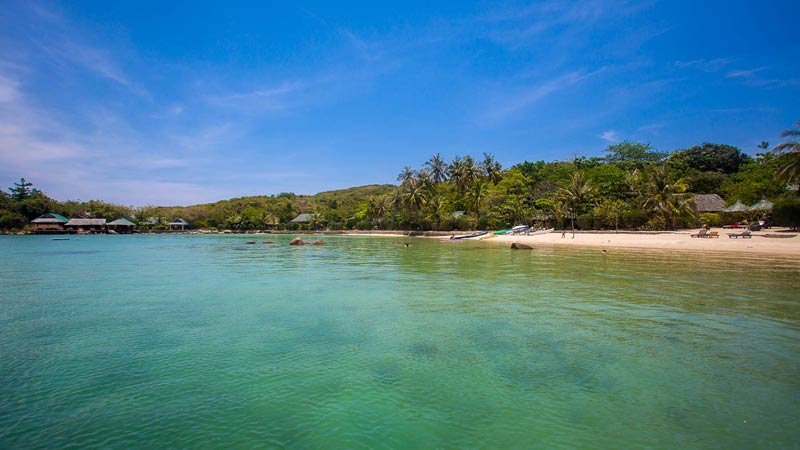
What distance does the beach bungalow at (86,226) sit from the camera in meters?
92.1

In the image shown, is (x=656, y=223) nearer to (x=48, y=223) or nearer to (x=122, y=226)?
(x=122, y=226)

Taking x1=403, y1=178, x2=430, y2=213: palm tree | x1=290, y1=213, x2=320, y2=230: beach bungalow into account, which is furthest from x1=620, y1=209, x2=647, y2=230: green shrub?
x1=290, y1=213, x2=320, y2=230: beach bungalow

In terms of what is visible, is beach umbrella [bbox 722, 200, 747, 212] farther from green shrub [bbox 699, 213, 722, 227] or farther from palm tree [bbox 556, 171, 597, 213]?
palm tree [bbox 556, 171, 597, 213]

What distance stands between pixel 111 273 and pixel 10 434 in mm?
18829

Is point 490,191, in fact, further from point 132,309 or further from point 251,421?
point 251,421

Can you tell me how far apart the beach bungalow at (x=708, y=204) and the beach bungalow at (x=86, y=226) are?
387ft

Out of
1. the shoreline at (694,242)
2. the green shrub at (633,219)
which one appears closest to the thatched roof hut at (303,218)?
the shoreline at (694,242)

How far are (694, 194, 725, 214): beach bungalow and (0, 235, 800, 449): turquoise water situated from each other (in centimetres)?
4211

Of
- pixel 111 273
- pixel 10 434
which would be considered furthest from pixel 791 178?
pixel 111 273

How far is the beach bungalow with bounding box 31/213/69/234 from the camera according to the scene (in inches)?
3440

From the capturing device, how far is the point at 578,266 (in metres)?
21.2

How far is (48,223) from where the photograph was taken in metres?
88.1

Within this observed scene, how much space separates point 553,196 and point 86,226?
10586 cm

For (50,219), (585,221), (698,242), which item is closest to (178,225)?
(50,219)
